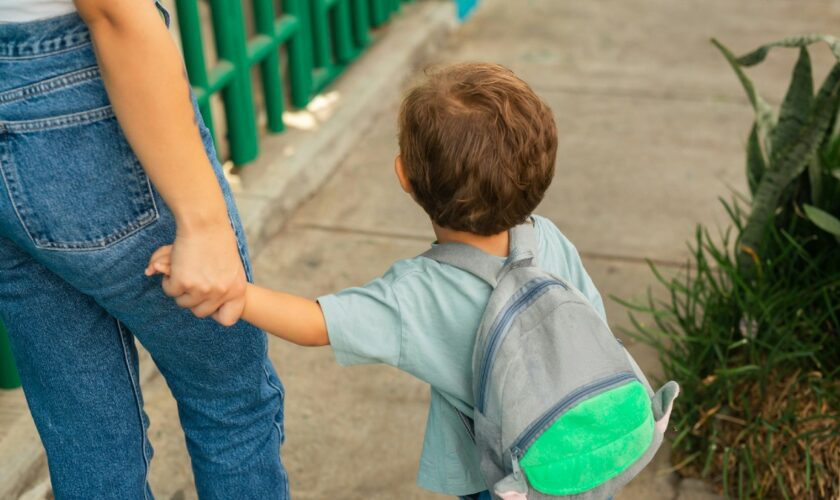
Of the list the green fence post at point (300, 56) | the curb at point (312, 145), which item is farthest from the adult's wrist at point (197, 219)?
the green fence post at point (300, 56)

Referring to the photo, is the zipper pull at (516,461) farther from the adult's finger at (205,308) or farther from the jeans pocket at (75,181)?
the jeans pocket at (75,181)

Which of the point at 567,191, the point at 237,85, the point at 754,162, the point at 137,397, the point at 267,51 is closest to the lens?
the point at 137,397

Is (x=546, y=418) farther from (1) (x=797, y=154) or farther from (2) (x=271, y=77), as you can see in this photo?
(2) (x=271, y=77)

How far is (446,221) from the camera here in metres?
1.48

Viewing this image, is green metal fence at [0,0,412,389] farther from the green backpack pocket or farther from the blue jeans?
the green backpack pocket

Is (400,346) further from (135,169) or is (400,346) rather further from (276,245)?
(276,245)

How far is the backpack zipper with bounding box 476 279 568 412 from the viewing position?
4.69 feet

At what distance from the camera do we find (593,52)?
521 cm

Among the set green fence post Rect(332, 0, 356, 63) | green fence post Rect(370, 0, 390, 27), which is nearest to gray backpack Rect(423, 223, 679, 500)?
green fence post Rect(332, 0, 356, 63)

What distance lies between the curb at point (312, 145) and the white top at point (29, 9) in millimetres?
1280

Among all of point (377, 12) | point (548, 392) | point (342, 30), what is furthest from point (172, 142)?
point (377, 12)

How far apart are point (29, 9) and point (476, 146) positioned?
23.0 inches

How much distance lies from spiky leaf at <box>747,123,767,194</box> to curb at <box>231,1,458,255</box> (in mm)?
1522

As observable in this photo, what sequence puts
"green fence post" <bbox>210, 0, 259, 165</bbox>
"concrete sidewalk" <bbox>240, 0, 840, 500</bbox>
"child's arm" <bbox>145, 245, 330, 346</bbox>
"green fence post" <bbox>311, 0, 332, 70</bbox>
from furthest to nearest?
1. "green fence post" <bbox>311, 0, 332, 70</bbox>
2. "green fence post" <bbox>210, 0, 259, 165</bbox>
3. "concrete sidewalk" <bbox>240, 0, 840, 500</bbox>
4. "child's arm" <bbox>145, 245, 330, 346</bbox>
